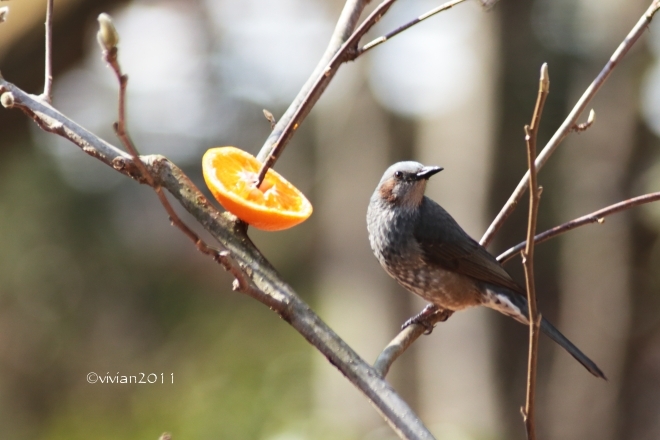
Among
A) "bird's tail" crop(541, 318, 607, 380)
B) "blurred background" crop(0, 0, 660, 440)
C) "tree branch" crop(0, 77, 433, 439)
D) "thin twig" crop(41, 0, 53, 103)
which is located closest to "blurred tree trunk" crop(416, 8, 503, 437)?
"blurred background" crop(0, 0, 660, 440)

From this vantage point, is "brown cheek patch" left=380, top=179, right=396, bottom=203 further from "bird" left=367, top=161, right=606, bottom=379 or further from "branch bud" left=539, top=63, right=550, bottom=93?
"branch bud" left=539, top=63, right=550, bottom=93

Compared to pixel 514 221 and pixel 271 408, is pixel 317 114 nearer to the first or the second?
pixel 514 221

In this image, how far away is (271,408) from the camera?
7949 millimetres

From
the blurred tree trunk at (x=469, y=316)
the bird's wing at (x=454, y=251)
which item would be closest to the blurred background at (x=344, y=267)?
the blurred tree trunk at (x=469, y=316)

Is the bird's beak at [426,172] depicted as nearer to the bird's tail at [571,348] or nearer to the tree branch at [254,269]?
the bird's tail at [571,348]

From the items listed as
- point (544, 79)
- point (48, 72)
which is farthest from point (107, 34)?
point (48, 72)

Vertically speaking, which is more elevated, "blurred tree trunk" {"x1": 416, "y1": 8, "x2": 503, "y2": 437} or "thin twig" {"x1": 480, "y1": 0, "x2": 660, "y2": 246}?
"thin twig" {"x1": 480, "y1": 0, "x2": 660, "y2": 246}

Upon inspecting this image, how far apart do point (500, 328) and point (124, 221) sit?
6.41m

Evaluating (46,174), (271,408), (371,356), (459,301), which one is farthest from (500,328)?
(46,174)

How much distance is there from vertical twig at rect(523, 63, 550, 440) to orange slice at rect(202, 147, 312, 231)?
0.76 m

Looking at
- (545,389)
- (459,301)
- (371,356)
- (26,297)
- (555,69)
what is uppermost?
(555,69)

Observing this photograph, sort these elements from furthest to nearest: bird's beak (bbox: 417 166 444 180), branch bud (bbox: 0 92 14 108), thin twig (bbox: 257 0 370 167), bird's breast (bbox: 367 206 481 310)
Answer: bird's breast (bbox: 367 206 481 310)
bird's beak (bbox: 417 166 444 180)
thin twig (bbox: 257 0 370 167)
branch bud (bbox: 0 92 14 108)

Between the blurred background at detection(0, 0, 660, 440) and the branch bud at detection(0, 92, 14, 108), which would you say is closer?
the branch bud at detection(0, 92, 14, 108)

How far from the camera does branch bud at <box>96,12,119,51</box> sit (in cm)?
127
